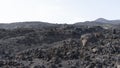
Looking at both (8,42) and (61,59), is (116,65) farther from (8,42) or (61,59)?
(8,42)

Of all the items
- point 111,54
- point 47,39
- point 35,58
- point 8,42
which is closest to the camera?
point 111,54

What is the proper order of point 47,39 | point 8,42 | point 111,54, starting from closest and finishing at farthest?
1. point 111,54
2. point 8,42
3. point 47,39

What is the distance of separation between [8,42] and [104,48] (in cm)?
964

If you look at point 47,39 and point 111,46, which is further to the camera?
point 47,39

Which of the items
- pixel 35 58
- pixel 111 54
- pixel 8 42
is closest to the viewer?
pixel 111 54

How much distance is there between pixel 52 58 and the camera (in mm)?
18766

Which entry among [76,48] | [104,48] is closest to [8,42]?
[76,48]

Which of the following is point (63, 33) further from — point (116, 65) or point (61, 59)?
point (116, 65)

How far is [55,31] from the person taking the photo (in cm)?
3048

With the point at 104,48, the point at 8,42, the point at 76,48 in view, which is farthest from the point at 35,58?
the point at 8,42

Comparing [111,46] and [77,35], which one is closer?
[111,46]

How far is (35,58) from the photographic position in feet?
65.2

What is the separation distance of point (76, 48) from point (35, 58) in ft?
8.97

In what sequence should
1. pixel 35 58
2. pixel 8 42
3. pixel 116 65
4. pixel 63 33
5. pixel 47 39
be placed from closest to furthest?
pixel 116 65, pixel 35 58, pixel 8 42, pixel 47 39, pixel 63 33
